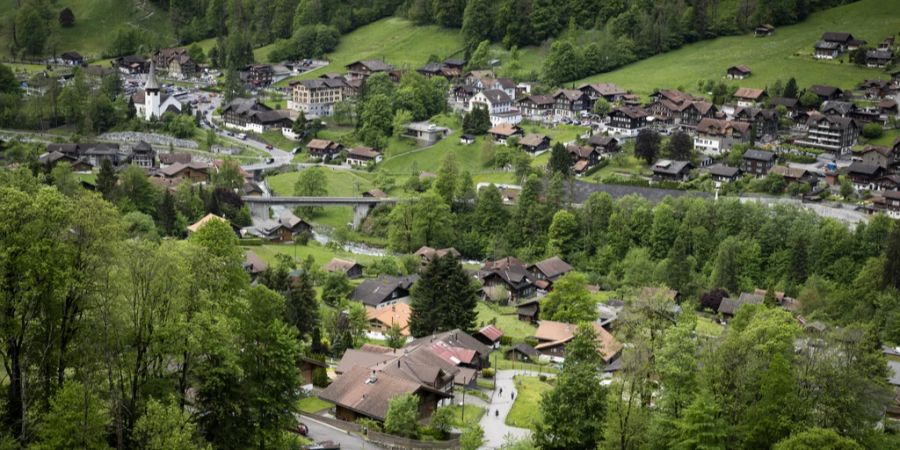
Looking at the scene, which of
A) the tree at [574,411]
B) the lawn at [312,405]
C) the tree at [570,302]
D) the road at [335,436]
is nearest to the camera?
the tree at [574,411]

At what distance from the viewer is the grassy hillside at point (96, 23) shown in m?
121

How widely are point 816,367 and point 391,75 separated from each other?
75646mm

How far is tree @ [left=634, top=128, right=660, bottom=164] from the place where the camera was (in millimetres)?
80000

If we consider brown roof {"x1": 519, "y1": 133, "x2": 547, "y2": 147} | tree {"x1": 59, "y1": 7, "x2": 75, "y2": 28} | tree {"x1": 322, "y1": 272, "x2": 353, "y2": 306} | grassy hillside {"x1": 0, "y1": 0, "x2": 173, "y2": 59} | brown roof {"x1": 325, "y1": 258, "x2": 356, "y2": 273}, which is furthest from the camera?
tree {"x1": 59, "y1": 7, "x2": 75, "y2": 28}

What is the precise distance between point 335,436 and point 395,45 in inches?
3393

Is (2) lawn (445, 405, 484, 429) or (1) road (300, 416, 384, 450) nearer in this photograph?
(1) road (300, 416, 384, 450)

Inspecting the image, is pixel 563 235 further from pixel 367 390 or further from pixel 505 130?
pixel 367 390

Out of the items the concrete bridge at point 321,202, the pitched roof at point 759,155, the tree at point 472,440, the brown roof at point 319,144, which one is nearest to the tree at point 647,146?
the pitched roof at point 759,155

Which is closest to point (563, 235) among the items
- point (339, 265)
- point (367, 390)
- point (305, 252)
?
point (339, 265)

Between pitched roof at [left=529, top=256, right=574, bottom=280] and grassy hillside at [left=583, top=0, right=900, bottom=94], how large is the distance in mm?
33041

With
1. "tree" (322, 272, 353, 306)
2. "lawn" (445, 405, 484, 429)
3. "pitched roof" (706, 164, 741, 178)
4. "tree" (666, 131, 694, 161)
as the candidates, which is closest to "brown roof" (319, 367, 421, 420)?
"lawn" (445, 405, 484, 429)

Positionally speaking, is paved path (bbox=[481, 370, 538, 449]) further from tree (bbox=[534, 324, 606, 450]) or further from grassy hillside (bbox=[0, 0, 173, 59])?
grassy hillside (bbox=[0, 0, 173, 59])

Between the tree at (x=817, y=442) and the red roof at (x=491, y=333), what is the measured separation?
2134 cm

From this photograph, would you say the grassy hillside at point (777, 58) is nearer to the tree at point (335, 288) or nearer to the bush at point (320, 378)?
the tree at point (335, 288)
